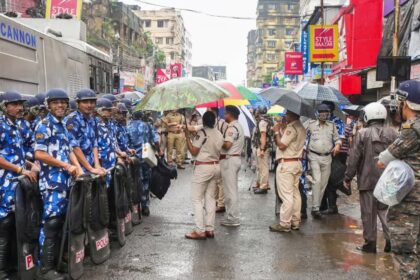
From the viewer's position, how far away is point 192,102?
18.5ft

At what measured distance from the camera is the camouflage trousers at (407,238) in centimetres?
413

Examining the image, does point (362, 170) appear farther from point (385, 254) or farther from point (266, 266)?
point (266, 266)

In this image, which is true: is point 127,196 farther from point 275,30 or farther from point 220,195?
point 275,30

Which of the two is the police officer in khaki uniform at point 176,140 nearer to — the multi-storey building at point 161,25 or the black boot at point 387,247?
the black boot at point 387,247

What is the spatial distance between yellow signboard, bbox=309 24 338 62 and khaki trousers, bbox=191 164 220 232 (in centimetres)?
1213

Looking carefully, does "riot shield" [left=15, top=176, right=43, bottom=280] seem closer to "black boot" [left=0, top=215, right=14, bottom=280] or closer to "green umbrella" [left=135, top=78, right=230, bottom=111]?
"black boot" [left=0, top=215, right=14, bottom=280]

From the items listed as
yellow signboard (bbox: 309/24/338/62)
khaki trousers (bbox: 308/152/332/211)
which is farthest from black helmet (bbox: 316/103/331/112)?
yellow signboard (bbox: 309/24/338/62)

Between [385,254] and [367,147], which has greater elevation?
[367,147]

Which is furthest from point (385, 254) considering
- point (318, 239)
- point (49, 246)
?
point (49, 246)

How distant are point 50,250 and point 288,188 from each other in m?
3.51

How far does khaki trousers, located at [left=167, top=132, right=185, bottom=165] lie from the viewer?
14328mm

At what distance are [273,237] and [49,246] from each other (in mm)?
3214

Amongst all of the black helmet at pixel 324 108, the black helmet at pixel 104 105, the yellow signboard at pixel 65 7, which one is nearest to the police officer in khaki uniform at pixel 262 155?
the black helmet at pixel 324 108

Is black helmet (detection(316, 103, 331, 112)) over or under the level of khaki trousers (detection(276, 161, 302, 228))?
over
